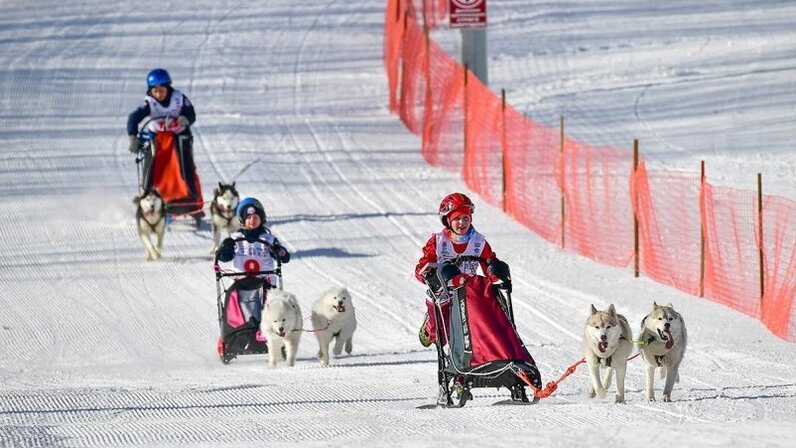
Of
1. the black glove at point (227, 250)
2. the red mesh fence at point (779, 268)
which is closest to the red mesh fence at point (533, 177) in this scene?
the red mesh fence at point (779, 268)

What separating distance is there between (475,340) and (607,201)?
941 centimetres

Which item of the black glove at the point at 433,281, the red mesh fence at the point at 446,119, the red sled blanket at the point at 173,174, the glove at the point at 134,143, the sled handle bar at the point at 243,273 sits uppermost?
the red mesh fence at the point at 446,119

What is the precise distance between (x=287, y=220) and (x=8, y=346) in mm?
5823

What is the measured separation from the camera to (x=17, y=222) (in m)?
18.6

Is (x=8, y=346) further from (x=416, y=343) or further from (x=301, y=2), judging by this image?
(x=301, y=2)

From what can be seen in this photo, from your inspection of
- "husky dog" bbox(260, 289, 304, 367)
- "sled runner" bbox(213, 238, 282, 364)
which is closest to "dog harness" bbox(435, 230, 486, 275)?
"husky dog" bbox(260, 289, 304, 367)

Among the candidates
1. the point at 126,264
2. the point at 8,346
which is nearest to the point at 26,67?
the point at 126,264

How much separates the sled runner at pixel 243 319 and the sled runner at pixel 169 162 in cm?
508

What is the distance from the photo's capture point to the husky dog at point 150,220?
16672 mm

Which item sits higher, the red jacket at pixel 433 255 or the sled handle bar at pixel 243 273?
the red jacket at pixel 433 255

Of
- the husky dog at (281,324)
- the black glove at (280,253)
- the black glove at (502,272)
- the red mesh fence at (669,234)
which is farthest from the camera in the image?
the red mesh fence at (669,234)

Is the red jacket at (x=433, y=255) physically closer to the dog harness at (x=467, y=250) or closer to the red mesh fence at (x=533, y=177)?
the dog harness at (x=467, y=250)

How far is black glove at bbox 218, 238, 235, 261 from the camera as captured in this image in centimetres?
1270

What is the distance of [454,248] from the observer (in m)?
9.91
